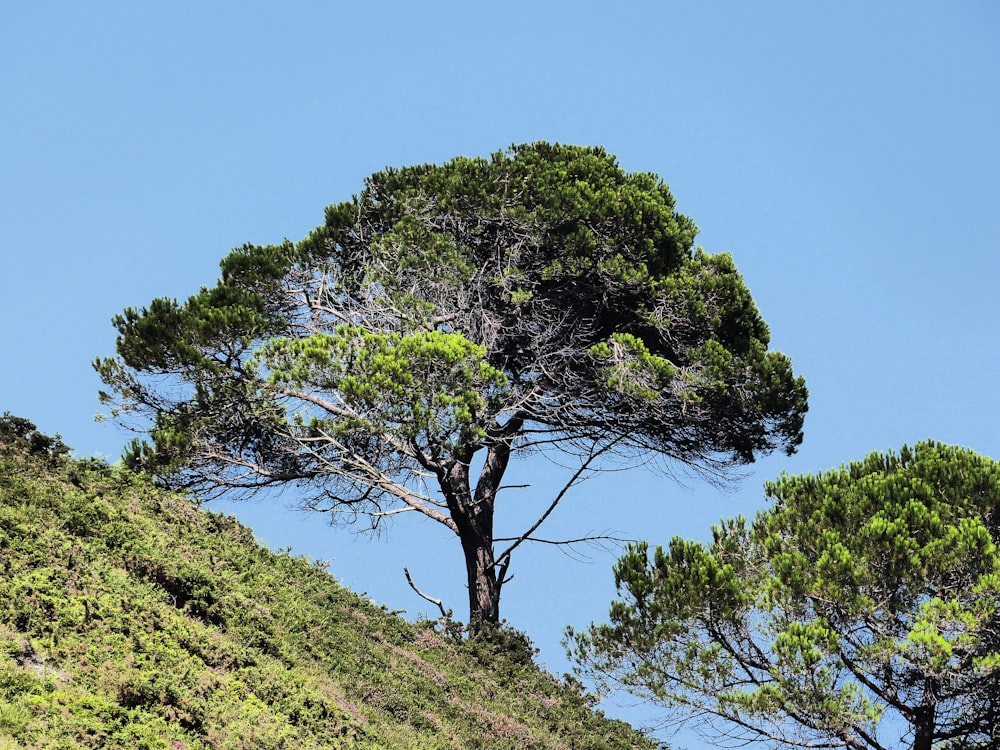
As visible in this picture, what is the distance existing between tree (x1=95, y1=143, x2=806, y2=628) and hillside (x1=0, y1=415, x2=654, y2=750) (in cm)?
251

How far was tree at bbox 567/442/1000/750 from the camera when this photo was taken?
1628cm

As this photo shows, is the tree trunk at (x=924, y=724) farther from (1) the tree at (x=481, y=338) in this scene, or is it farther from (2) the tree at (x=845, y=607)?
(1) the tree at (x=481, y=338)

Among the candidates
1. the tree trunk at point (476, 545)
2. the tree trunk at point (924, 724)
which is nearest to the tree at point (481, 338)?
the tree trunk at point (476, 545)

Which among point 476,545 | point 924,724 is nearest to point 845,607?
point 924,724

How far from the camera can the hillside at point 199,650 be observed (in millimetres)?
10930

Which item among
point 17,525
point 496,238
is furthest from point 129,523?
point 496,238

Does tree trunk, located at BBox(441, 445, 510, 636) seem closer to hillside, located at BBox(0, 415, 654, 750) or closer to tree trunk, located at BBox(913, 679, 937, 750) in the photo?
hillside, located at BBox(0, 415, 654, 750)

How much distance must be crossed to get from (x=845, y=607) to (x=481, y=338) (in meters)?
9.71

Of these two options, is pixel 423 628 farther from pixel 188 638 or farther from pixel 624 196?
pixel 624 196

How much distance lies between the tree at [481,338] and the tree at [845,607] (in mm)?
4154

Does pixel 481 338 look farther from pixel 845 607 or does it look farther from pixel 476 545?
pixel 845 607

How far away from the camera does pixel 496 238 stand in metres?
22.9

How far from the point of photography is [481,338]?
22438 mm

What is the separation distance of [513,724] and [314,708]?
4.66 meters
